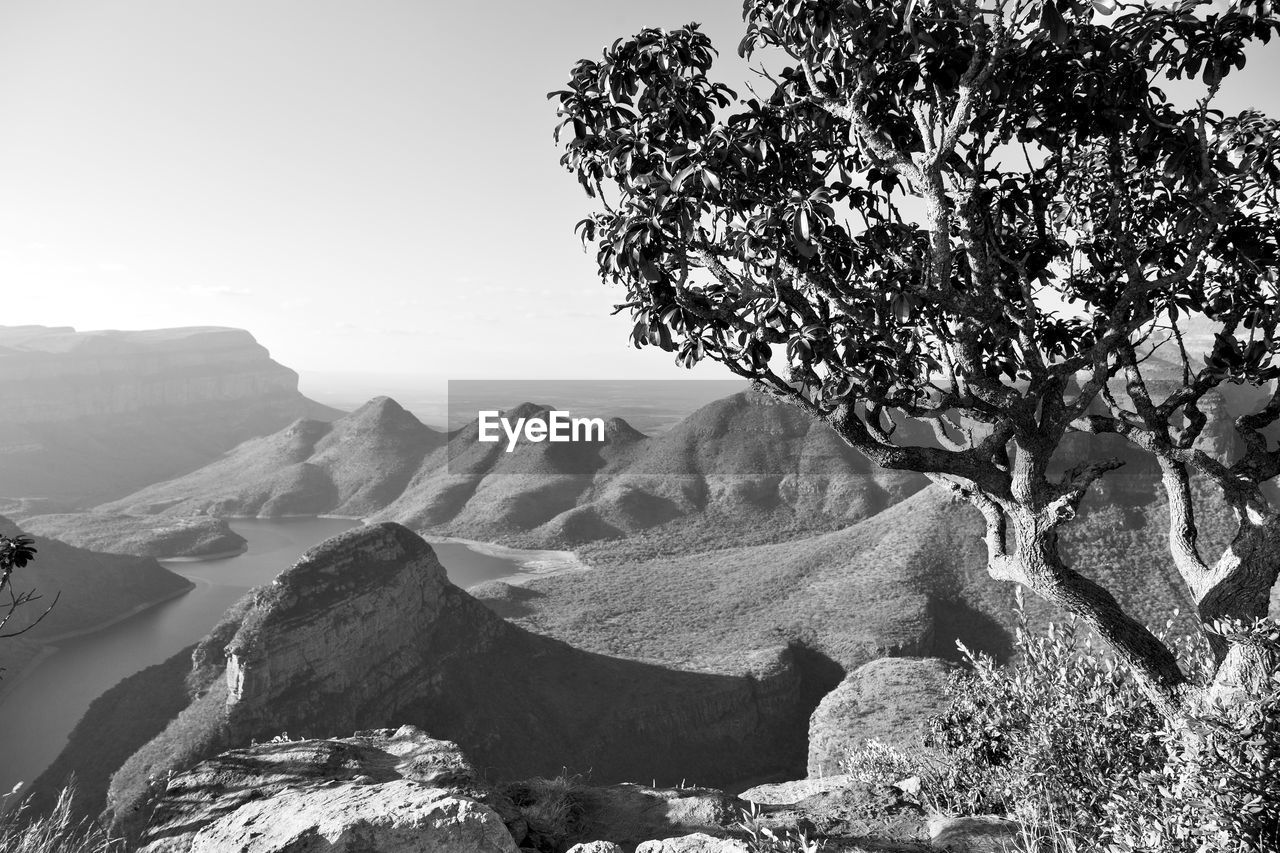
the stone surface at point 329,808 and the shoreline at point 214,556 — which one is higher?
the stone surface at point 329,808

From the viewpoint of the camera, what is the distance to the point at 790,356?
639 centimetres

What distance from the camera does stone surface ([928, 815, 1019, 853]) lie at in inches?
233

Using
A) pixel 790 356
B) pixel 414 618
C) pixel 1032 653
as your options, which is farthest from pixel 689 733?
pixel 790 356

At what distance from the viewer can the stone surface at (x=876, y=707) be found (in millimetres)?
21459

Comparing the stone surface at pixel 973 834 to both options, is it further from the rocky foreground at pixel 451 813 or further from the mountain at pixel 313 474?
the mountain at pixel 313 474

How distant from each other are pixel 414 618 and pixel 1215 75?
29.4 metres

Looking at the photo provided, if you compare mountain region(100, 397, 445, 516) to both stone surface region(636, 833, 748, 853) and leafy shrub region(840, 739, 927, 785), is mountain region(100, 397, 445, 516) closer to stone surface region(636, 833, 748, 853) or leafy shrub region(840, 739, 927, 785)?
leafy shrub region(840, 739, 927, 785)

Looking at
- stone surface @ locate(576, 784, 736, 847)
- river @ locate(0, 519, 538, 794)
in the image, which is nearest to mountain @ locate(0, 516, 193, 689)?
river @ locate(0, 519, 538, 794)

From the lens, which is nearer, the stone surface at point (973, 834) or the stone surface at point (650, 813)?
the stone surface at point (973, 834)

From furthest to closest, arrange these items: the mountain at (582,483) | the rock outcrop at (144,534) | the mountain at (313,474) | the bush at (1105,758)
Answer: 1. the mountain at (313,474)
2. the rock outcrop at (144,534)
3. the mountain at (582,483)
4. the bush at (1105,758)

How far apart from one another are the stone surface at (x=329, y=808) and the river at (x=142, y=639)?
92.6ft

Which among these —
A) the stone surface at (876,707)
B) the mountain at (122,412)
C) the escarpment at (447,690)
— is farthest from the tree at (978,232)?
the mountain at (122,412)

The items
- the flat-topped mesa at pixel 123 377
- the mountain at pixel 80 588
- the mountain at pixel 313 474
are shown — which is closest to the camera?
the mountain at pixel 80 588

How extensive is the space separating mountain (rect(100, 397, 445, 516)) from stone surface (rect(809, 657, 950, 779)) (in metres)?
64.4
